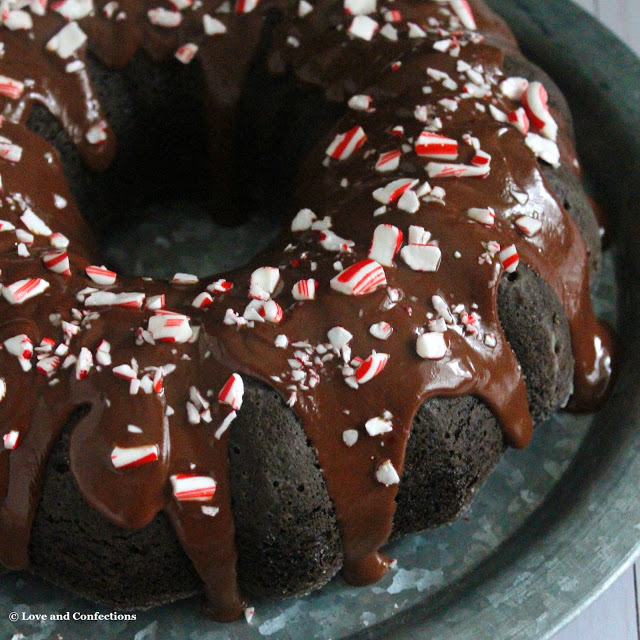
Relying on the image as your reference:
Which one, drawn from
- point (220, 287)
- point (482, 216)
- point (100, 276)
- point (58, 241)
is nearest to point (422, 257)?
point (482, 216)

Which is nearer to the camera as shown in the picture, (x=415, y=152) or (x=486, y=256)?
(x=486, y=256)

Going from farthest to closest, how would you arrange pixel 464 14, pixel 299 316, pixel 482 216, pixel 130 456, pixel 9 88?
pixel 464 14
pixel 9 88
pixel 482 216
pixel 299 316
pixel 130 456

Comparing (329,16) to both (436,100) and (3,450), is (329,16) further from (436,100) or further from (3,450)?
(3,450)

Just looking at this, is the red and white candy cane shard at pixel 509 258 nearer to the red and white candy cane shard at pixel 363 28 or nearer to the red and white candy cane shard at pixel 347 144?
the red and white candy cane shard at pixel 347 144

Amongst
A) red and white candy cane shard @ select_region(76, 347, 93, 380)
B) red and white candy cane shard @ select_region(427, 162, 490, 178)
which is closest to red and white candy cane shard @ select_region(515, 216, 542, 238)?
red and white candy cane shard @ select_region(427, 162, 490, 178)

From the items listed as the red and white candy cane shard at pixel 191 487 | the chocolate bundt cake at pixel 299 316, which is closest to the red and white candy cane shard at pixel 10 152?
the chocolate bundt cake at pixel 299 316

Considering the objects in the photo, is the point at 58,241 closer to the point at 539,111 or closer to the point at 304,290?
the point at 304,290

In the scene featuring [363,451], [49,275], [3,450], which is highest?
[363,451]

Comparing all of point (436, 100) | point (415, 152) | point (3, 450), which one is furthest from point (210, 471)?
point (436, 100)
